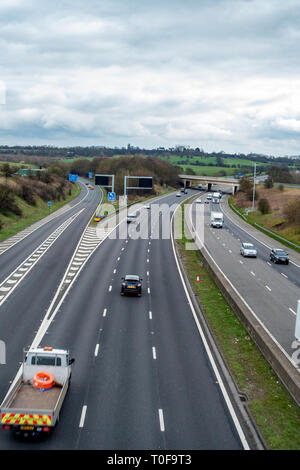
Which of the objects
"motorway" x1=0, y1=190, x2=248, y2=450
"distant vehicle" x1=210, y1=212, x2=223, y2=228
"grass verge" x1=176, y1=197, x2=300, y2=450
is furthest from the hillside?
"grass verge" x1=176, y1=197, x2=300, y2=450

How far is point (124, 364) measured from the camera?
20.2m

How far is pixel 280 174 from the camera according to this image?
161125mm

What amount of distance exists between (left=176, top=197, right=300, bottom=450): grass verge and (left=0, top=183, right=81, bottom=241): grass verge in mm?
36872

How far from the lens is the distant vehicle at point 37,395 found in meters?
13.6

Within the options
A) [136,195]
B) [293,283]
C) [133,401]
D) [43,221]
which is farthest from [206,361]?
[136,195]

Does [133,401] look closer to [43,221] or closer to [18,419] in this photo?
[18,419]

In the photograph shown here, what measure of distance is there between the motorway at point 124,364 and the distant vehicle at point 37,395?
66 cm

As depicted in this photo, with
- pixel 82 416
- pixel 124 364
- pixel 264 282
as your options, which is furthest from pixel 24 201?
pixel 82 416

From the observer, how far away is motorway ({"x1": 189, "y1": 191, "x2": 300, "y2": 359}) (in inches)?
1017

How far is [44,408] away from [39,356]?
104 inches

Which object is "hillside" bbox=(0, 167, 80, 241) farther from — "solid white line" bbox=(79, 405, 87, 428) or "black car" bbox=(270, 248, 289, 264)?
"solid white line" bbox=(79, 405, 87, 428)

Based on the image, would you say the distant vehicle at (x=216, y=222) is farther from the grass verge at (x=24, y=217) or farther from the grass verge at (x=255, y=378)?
the grass verge at (x=255, y=378)

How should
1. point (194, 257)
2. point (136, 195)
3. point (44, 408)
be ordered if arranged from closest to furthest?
point (44, 408)
point (194, 257)
point (136, 195)

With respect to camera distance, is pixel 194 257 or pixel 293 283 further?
pixel 194 257
